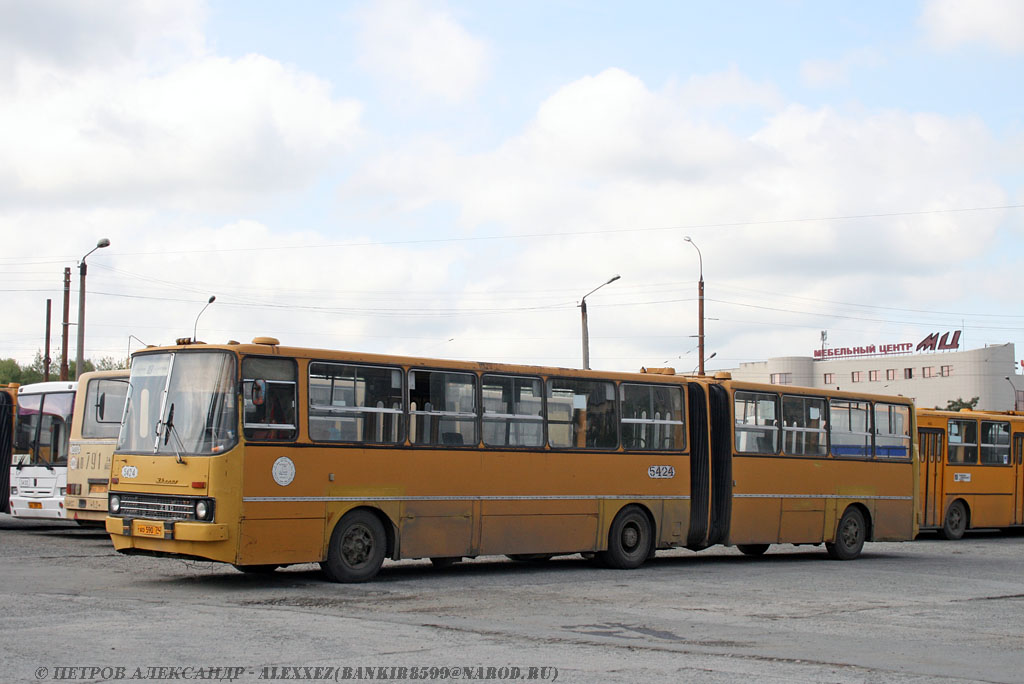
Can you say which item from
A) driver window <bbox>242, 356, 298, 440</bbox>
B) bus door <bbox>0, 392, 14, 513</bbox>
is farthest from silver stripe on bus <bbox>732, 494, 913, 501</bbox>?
bus door <bbox>0, 392, 14, 513</bbox>

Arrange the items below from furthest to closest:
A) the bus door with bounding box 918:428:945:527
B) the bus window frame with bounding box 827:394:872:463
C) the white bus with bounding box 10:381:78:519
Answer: the bus door with bounding box 918:428:945:527
the white bus with bounding box 10:381:78:519
the bus window frame with bounding box 827:394:872:463

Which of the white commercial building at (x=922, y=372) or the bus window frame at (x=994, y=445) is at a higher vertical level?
the white commercial building at (x=922, y=372)

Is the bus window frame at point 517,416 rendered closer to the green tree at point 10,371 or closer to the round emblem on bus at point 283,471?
the round emblem on bus at point 283,471

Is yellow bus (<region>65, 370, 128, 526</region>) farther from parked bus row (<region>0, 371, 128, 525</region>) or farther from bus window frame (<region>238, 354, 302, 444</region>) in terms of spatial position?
bus window frame (<region>238, 354, 302, 444</region>)

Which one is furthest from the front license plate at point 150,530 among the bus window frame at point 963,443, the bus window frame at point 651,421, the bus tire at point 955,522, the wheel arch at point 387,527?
the bus window frame at point 963,443

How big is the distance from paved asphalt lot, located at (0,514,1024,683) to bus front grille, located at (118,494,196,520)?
2.69 feet

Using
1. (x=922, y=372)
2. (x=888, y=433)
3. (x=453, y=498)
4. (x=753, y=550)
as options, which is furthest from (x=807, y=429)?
(x=922, y=372)

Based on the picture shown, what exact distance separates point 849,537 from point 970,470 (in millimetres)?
9068

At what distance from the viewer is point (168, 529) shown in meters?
14.4

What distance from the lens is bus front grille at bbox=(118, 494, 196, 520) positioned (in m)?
14.4

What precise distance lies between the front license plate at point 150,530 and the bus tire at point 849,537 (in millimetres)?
12096

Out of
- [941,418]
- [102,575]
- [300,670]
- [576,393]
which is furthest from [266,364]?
[941,418]

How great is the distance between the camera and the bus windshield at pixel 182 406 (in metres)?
14.5

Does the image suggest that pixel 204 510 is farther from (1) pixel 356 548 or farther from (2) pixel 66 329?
(2) pixel 66 329
